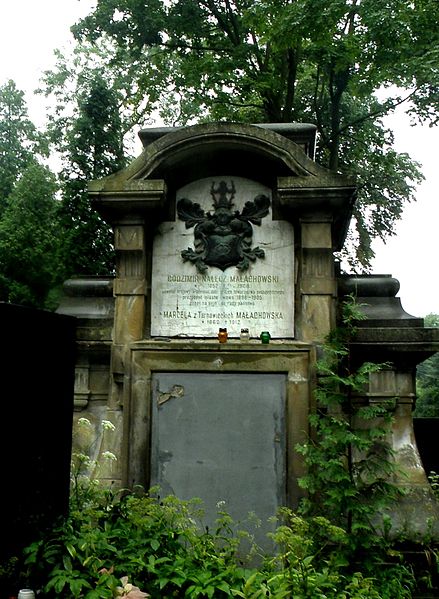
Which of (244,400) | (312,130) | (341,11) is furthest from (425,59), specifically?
(244,400)

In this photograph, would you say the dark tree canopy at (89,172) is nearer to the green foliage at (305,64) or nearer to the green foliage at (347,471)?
the green foliage at (305,64)

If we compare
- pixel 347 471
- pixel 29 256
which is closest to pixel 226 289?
pixel 347 471

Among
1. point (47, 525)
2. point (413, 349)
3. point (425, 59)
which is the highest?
point (425, 59)

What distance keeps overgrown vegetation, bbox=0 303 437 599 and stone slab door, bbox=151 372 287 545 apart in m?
0.21

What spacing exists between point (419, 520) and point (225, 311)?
2.58 metres

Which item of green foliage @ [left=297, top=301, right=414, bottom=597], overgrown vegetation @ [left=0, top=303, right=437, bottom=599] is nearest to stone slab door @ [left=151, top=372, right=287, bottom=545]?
overgrown vegetation @ [left=0, top=303, right=437, bottom=599]

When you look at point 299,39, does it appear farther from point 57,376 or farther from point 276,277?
point 57,376

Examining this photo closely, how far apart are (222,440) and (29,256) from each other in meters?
10.4

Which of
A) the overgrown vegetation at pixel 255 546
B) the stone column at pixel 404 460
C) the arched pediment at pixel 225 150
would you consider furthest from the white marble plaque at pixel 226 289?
the stone column at pixel 404 460

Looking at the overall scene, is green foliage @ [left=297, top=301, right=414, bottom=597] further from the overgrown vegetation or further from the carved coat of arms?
the carved coat of arms

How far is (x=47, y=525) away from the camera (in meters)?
3.34

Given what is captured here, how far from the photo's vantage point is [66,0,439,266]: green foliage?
11117 mm

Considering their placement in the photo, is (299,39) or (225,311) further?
(299,39)

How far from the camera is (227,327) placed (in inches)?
240
